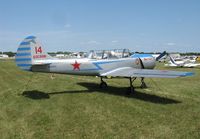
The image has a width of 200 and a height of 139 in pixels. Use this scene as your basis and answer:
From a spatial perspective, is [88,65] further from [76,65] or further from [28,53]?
[28,53]

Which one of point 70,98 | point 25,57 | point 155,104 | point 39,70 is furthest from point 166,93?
point 25,57

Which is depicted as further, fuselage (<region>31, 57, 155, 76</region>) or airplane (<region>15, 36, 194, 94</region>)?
fuselage (<region>31, 57, 155, 76</region>)

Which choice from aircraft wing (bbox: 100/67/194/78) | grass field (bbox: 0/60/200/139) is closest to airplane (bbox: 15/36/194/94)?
aircraft wing (bbox: 100/67/194/78)

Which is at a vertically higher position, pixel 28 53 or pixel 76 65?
pixel 28 53

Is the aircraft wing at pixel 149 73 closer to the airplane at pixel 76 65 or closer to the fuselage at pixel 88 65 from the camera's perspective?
the airplane at pixel 76 65

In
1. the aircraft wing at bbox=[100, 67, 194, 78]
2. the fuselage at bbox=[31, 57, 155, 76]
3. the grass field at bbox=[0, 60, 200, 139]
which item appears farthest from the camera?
the fuselage at bbox=[31, 57, 155, 76]

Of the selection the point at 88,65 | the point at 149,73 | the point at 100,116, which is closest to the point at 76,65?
the point at 88,65

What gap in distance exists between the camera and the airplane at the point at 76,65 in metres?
9.98

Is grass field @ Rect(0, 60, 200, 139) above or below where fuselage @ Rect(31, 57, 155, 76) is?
below

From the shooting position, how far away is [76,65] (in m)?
10.8

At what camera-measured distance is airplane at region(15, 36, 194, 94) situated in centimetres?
998

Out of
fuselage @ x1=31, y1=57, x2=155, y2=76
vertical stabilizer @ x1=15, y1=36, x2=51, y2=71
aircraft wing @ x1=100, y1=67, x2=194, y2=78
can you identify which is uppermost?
vertical stabilizer @ x1=15, y1=36, x2=51, y2=71

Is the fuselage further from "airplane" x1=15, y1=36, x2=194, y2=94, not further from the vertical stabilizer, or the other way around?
the vertical stabilizer

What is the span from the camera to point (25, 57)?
9.99 meters
